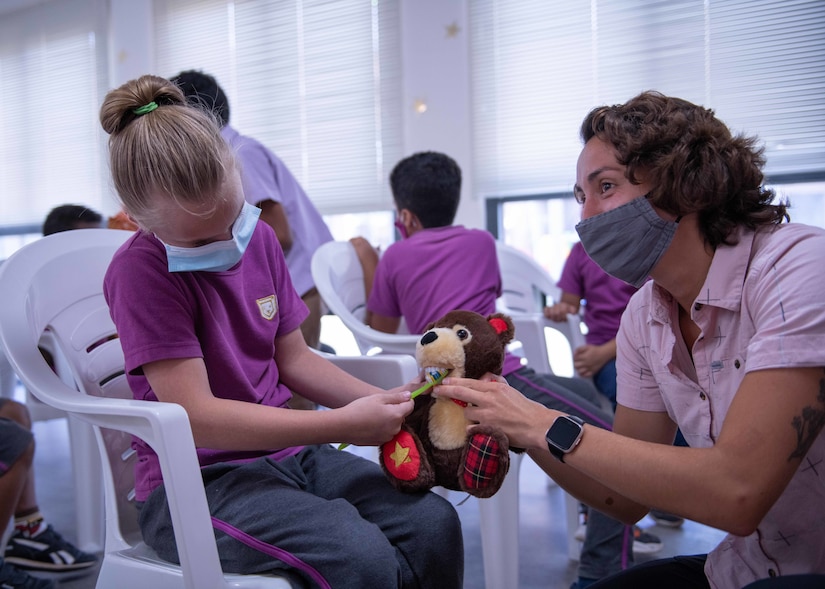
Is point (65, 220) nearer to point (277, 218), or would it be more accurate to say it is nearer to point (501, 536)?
point (277, 218)

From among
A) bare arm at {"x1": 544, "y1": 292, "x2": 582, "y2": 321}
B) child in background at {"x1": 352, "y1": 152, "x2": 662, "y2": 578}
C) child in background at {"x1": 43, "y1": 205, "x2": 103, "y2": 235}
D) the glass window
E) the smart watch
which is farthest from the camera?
the glass window

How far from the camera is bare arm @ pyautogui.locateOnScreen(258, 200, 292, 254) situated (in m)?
2.33

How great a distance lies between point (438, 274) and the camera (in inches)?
87.7

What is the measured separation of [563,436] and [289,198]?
5.48 feet

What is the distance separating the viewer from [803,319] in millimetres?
926

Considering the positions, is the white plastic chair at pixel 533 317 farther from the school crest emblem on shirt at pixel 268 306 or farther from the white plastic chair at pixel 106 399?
the white plastic chair at pixel 106 399

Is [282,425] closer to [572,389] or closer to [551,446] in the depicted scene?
[551,446]

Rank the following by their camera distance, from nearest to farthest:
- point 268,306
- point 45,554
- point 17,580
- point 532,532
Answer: point 268,306
point 17,580
point 45,554
point 532,532

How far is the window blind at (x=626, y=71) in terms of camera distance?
3.41m

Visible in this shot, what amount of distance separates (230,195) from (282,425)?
0.40m

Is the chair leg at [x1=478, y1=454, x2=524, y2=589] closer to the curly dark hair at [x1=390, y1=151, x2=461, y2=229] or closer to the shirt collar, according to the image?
the shirt collar

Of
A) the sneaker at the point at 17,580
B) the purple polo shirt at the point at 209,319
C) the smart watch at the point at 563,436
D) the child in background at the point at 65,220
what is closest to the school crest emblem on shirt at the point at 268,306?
the purple polo shirt at the point at 209,319

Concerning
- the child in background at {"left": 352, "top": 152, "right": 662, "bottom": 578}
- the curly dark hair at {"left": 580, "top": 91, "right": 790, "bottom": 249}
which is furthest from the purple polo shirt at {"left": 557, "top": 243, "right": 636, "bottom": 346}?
the curly dark hair at {"left": 580, "top": 91, "right": 790, "bottom": 249}

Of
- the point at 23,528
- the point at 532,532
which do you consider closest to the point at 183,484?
the point at 23,528
